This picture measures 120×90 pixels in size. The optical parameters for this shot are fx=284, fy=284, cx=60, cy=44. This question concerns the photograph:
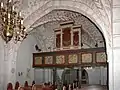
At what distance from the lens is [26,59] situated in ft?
47.5

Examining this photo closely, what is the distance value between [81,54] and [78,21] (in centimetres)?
191

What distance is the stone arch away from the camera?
32.8 ft

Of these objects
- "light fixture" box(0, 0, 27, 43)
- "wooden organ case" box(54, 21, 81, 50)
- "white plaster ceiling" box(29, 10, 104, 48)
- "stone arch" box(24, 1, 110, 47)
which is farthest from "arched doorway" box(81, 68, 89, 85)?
"light fixture" box(0, 0, 27, 43)

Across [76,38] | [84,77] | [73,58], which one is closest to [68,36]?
[76,38]

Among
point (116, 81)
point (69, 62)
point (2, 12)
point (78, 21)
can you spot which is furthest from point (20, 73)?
point (2, 12)

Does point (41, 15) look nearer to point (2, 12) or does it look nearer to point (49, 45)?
point (49, 45)

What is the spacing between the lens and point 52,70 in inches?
585

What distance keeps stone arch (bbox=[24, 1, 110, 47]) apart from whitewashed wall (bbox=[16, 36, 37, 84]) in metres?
2.53

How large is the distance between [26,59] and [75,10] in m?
4.80

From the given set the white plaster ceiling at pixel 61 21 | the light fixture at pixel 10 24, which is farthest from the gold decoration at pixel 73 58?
the light fixture at pixel 10 24

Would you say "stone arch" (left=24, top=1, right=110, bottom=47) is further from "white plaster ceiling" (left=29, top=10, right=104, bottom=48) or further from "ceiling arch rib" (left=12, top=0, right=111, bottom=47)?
"white plaster ceiling" (left=29, top=10, right=104, bottom=48)

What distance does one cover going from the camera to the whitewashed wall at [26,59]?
14.1 metres

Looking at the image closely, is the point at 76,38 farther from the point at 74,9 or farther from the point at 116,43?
the point at 116,43

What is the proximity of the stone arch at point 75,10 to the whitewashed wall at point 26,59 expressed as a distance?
2.53m
